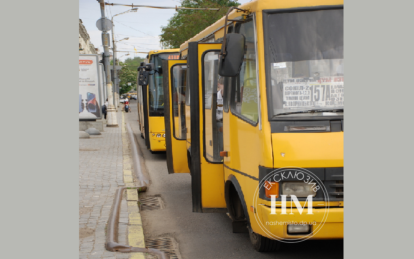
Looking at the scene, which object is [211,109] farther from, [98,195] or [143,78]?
[143,78]

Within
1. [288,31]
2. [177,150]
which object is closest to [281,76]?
[288,31]

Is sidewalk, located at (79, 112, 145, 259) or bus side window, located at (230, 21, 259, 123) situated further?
sidewalk, located at (79, 112, 145, 259)

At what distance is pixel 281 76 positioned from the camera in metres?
4.62

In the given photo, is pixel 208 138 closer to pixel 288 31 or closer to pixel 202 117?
pixel 202 117

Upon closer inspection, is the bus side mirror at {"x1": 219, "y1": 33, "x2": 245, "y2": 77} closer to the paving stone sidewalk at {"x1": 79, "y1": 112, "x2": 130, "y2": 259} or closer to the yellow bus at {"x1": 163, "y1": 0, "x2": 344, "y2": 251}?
the yellow bus at {"x1": 163, "y1": 0, "x2": 344, "y2": 251}

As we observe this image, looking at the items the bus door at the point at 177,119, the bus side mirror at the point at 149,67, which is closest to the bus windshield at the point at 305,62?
the bus door at the point at 177,119

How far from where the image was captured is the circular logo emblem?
428cm

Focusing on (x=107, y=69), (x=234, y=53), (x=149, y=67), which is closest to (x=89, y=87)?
(x=107, y=69)

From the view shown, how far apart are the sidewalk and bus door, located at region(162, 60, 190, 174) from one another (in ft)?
3.10

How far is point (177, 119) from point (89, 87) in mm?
14216

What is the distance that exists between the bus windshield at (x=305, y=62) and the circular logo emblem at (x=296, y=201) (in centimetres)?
58

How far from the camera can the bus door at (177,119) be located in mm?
8750

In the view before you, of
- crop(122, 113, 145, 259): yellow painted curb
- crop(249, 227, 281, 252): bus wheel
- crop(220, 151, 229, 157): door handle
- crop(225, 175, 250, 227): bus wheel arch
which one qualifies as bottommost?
crop(122, 113, 145, 259): yellow painted curb

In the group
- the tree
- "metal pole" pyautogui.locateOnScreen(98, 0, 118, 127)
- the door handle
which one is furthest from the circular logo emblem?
the tree
